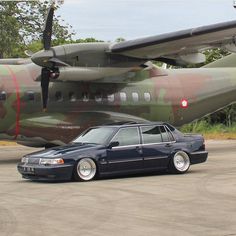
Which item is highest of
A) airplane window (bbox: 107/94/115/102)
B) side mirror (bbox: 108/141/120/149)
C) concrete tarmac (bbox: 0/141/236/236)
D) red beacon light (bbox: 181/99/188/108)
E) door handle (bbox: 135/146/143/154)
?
airplane window (bbox: 107/94/115/102)

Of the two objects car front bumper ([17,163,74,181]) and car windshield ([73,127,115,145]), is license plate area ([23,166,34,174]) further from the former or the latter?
car windshield ([73,127,115,145])

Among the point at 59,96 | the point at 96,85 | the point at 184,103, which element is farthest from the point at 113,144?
the point at 184,103

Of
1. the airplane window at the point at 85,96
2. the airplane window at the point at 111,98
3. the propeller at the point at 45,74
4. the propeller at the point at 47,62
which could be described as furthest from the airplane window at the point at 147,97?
the propeller at the point at 45,74

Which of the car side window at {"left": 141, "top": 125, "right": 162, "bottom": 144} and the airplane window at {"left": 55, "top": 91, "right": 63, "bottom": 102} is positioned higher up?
the airplane window at {"left": 55, "top": 91, "right": 63, "bottom": 102}

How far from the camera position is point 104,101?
2141cm

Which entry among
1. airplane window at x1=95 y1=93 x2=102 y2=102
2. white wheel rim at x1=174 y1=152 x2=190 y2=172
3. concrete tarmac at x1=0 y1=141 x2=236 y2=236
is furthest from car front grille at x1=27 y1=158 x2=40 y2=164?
airplane window at x1=95 y1=93 x2=102 y2=102

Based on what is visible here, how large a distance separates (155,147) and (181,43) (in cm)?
655

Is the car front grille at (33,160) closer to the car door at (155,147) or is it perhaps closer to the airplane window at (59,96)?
the car door at (155,147)

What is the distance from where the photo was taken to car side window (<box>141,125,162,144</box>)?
48.8 ft

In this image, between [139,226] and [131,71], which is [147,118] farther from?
[139,226]

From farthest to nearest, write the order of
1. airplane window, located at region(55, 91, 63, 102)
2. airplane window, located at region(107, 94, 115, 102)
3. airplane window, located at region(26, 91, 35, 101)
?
1. airplane window, located at region(107, 94, 115, 102)
2. airplane window, located at region(55, 91, 63, 102)
3. airplane window, located at region(26, 91, 35, 101)

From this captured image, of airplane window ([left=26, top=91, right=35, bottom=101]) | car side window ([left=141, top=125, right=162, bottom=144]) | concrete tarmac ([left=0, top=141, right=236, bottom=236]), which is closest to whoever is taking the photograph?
concrete tarmac ([left=0, top=141, right=236, bottom=236])

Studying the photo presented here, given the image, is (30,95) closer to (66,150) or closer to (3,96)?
(3,96)

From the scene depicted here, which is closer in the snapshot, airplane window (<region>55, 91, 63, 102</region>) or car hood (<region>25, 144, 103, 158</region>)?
car hood (<region>25, 144, 103, 158</region>)
